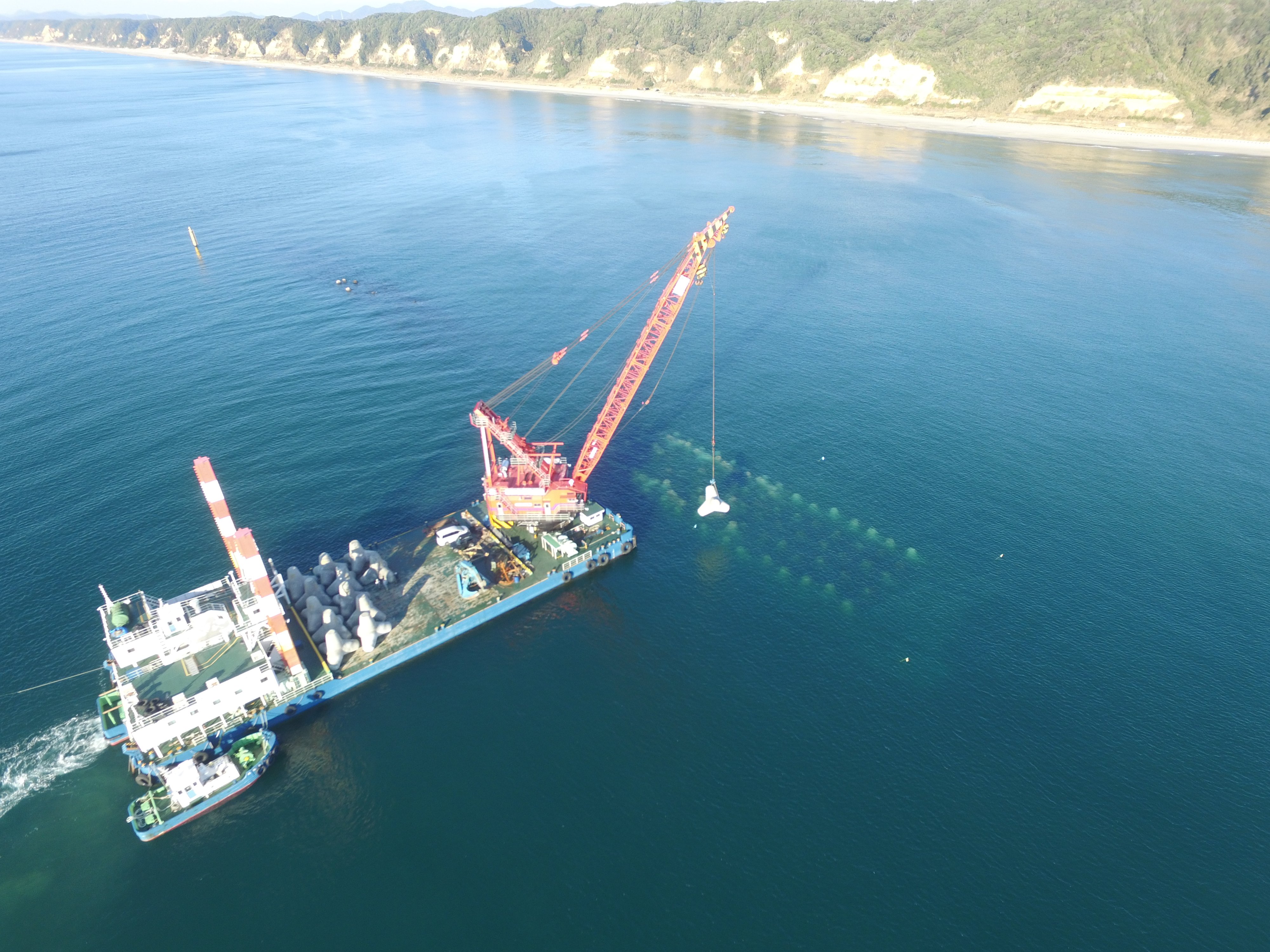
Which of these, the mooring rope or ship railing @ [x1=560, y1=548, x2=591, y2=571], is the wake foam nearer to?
the mooring rope

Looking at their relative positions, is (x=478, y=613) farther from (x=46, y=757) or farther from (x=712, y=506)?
(x=46, y=757)

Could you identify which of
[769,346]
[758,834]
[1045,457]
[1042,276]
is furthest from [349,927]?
[1042,276]

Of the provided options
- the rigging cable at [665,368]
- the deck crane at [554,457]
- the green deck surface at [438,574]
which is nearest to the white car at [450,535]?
the green deck surface at [438,574]

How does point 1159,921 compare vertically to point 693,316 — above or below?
below

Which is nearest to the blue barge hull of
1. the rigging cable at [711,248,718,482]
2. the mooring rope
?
the mooring rope

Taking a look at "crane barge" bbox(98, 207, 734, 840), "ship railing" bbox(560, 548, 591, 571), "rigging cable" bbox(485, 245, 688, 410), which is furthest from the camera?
"rigging cable" bbox(485, 245, 688, 410)

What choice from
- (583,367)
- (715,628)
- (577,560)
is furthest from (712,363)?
(715,628)

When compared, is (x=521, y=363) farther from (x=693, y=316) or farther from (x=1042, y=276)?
(x=1042, y=276)
